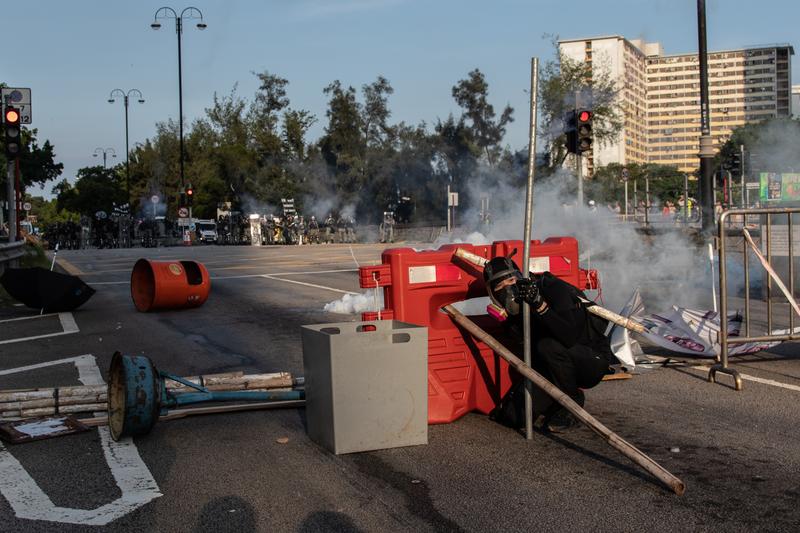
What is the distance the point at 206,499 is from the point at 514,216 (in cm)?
1363

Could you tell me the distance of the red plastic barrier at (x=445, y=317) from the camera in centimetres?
580

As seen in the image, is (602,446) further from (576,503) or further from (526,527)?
(526,527)

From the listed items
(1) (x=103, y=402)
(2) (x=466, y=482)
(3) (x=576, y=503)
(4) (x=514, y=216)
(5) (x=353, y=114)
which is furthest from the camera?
(5) (x=353, y=114)

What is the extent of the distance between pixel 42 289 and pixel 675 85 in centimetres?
18043

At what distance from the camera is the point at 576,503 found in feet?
13.7

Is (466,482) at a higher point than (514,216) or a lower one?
lower

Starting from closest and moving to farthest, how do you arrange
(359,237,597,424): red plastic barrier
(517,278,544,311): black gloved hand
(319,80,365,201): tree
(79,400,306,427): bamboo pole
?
1. (517,278,544,311): black gloved hand
2. (359,237,597,424): red plastic barrier
3. (79,400,306,427): bamboo pole
4. (319,80,365,201): tree

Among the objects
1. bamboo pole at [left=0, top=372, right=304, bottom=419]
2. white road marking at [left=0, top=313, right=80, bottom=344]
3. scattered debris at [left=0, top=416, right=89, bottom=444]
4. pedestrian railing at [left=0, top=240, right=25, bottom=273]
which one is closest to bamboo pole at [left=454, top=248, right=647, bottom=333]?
bamboo pole at [left=0, top=372, right=304, bottom=419]

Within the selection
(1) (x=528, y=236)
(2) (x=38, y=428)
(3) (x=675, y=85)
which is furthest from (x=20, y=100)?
(3) (x=675, y=85)

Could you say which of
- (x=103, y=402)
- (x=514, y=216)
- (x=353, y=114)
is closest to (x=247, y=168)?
(x=353, y=114)

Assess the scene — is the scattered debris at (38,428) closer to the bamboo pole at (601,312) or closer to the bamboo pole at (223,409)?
the bamboo pole at (223,409)

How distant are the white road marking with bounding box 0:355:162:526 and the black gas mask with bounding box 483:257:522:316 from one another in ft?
7.82

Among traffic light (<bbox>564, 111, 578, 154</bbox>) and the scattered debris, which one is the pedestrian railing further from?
the scattered debris

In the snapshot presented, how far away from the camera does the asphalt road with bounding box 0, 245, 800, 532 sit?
13.1ft
